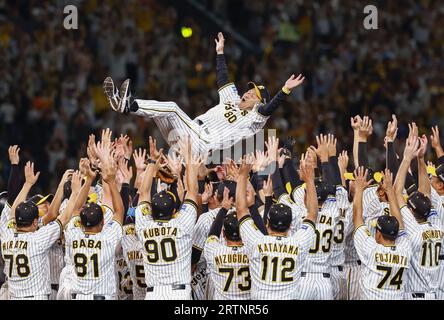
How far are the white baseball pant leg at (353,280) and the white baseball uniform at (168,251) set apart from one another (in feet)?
7.24

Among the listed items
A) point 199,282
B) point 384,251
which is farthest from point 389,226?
point 199,282

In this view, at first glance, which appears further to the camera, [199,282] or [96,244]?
[199,282]

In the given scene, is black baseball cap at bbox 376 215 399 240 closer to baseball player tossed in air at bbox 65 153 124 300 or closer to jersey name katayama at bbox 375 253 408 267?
jersey name katayama at bbox 375 253 408 267

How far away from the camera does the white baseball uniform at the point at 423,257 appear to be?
1318 cm

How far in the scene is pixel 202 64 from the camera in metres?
24.9

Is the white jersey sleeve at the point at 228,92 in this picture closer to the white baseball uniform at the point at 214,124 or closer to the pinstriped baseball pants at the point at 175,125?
the white baseball uniform at the point at 214,124

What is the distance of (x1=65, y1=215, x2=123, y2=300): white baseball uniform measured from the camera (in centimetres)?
1296

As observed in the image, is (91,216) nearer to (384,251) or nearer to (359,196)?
(359,196)

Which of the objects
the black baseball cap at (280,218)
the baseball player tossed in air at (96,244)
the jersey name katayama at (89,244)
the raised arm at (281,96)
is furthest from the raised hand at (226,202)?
the raised arm at (281,96)

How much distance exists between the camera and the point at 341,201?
1397 centimetres

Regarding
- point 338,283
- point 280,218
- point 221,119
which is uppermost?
point 221,119

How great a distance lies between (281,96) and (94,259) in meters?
3.58
